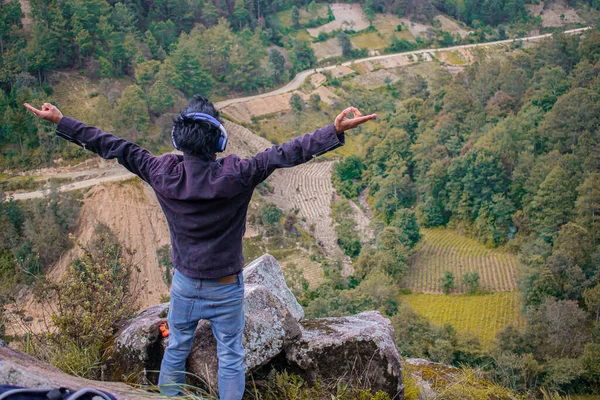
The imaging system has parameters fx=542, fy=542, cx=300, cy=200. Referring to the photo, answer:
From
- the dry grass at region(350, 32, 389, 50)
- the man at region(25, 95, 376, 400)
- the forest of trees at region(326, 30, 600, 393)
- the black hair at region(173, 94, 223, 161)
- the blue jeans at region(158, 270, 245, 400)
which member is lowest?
the forest of trees at region(326, 30, 600, 393)

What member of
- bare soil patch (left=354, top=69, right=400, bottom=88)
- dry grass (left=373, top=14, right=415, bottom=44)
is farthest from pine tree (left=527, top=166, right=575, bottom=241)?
dry grass (left=373, top=14, right=415, bottom=44)

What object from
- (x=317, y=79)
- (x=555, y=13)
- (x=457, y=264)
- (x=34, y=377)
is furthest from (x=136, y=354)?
(x=555, y=13)

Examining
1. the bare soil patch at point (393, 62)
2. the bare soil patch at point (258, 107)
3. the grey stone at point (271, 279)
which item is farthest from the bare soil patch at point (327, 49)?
the grey stone at point (271, 279)

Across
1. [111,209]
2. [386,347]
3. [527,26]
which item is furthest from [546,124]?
[527,26]

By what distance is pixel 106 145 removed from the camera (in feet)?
12.4

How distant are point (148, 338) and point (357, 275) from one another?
78.6 feet

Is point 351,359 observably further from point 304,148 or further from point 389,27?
point 389,27

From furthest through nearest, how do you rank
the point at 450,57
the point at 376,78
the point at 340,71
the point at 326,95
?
the point at 450,57
the point at 376,78
the point at 340,71
the point at 326,95

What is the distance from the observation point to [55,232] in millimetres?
25000

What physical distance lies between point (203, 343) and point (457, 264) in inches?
1079

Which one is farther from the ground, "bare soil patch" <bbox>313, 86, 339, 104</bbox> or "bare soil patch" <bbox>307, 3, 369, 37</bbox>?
"bare soil patch" <bbox>307, 3, 369, 37</bbox>

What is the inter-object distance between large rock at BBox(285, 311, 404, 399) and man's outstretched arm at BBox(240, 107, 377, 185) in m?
2.07

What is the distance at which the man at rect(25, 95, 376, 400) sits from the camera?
11.6ft

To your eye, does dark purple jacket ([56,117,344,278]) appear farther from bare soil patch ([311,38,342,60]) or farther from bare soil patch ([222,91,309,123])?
bare soil patch ([311,38,342,60])
